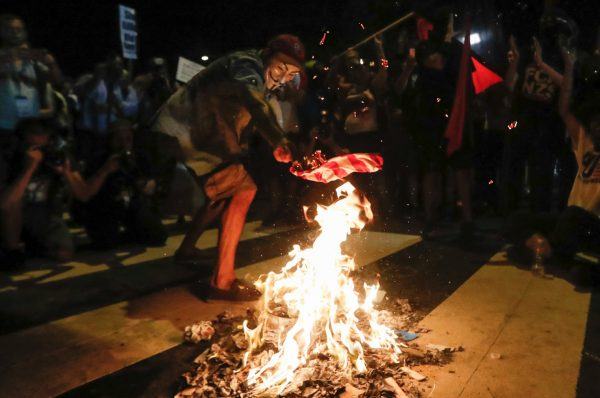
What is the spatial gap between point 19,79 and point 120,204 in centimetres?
197

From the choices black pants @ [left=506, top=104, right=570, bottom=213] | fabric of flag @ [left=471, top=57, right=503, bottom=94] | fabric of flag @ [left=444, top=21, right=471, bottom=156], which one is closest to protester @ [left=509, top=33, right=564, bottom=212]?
black pants @ [left=506, top=104, right=570, bottom=213]

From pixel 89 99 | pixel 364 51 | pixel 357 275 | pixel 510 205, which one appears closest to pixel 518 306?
pixel 357 275

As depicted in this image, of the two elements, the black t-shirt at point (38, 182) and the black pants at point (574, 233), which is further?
the black t-shirt at point (38, 182)

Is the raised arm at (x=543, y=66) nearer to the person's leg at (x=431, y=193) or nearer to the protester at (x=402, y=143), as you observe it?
the protester at (x=402, y=143)

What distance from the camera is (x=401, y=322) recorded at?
3910 millimetres

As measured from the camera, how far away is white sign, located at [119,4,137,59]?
10.4 m

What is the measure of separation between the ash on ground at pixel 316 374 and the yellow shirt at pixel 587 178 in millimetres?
2658

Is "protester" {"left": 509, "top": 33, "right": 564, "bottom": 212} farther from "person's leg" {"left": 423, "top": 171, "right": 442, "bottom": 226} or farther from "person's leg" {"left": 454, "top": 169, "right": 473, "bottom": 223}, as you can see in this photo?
"person's leg" {"left": 423, "top": 171, "right": 442, "bottom": 226}

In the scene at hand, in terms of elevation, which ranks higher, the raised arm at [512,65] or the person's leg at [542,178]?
the raised arm at [512,65]

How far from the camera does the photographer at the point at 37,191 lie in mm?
5396

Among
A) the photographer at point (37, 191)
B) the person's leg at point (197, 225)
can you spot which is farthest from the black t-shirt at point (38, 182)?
the person's leg at point (197, 225)

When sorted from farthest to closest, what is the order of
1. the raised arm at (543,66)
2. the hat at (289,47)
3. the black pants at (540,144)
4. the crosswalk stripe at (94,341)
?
the black pants at (540,144) < the raised arm at (543,66) < the hat at (289,47) < the crosswalk stripe at (94,341)

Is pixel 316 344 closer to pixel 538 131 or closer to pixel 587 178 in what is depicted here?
pixel 587 178

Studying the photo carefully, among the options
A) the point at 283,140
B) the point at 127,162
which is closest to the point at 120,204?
the point at 127,162
